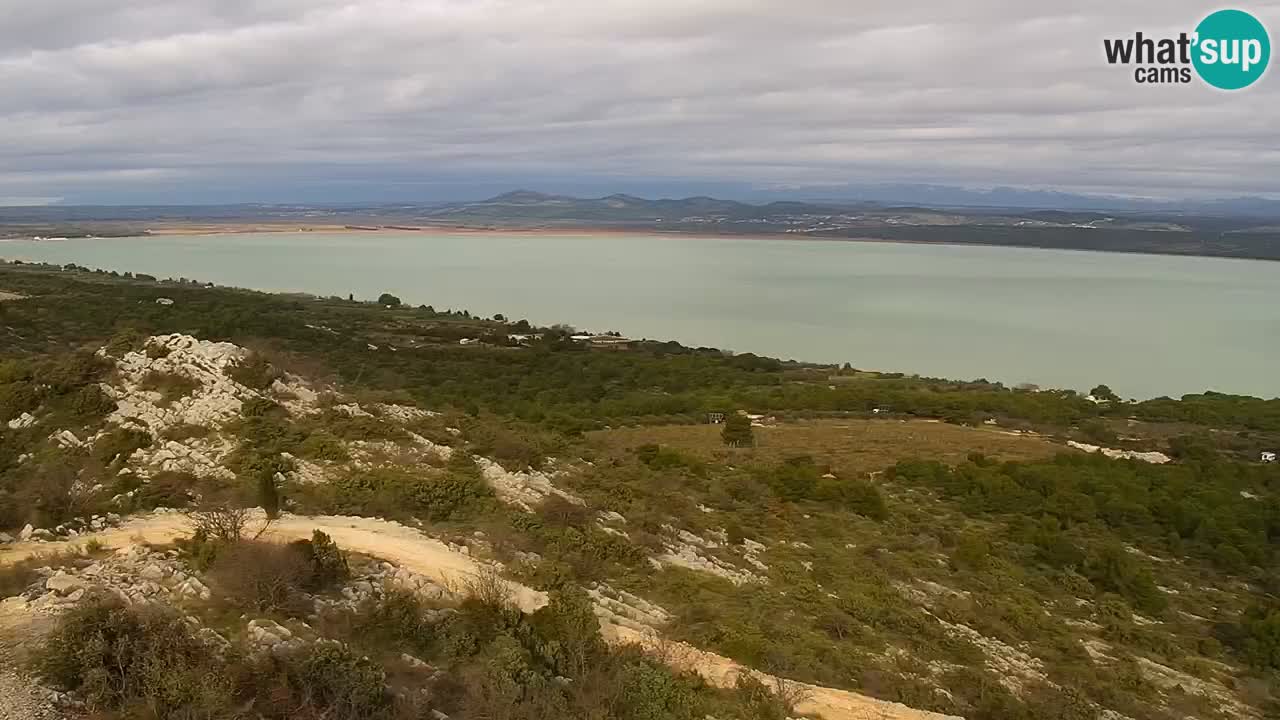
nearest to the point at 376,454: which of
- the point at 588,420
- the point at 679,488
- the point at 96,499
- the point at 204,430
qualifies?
the point at 204,430

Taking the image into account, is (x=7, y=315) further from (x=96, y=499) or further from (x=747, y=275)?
(x=747, y=275)

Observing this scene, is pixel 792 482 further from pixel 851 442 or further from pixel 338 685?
pixel 338 685

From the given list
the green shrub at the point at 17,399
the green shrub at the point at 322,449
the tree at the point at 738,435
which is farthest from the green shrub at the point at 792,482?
the green shrub at the point at 17,399

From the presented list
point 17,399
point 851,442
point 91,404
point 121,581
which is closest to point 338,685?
point 121,581

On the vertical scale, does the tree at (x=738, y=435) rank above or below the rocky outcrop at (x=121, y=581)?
below

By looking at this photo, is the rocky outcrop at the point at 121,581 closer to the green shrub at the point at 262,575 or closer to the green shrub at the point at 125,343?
the green shrub at the point at 262,575
